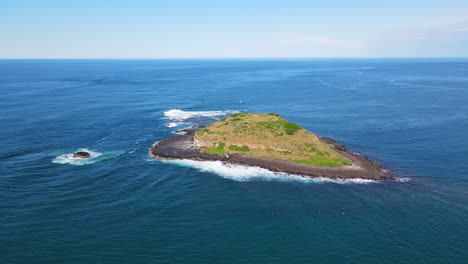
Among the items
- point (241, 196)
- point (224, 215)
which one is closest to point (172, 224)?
point (224, 215)

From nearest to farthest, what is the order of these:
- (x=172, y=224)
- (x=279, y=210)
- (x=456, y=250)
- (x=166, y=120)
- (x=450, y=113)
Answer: (x=456, y=250), (x=172, y=224), (x=279, y=210), (x=166, y=120), (x=450, y=113)

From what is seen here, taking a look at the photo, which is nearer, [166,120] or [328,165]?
[328,165]

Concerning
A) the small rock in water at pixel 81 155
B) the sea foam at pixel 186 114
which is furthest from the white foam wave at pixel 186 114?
the small rock in water at pixel 81 155

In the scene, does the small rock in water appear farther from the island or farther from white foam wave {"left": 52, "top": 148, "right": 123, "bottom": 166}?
the island

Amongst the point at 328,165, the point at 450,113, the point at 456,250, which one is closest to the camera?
the point at 456,250

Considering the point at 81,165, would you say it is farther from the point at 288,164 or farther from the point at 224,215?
the point at 288,164

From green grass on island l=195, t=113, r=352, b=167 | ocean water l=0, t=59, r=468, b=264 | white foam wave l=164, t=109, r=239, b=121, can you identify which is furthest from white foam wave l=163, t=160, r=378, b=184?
white foam wave l=164, t=109, r=239, b=121

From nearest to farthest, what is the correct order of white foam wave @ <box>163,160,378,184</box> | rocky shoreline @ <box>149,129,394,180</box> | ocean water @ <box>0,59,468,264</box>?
ocean water @ <box>0,59,468,264</box> < white foam wave @ <box>163,160,378,184</box> < rocky shoreline @ <box>149,129,394,180</box>

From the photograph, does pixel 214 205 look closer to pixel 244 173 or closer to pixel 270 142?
pixel 244 173

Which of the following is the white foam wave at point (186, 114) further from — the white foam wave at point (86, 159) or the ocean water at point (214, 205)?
the white foam wave at point (86, 159)
